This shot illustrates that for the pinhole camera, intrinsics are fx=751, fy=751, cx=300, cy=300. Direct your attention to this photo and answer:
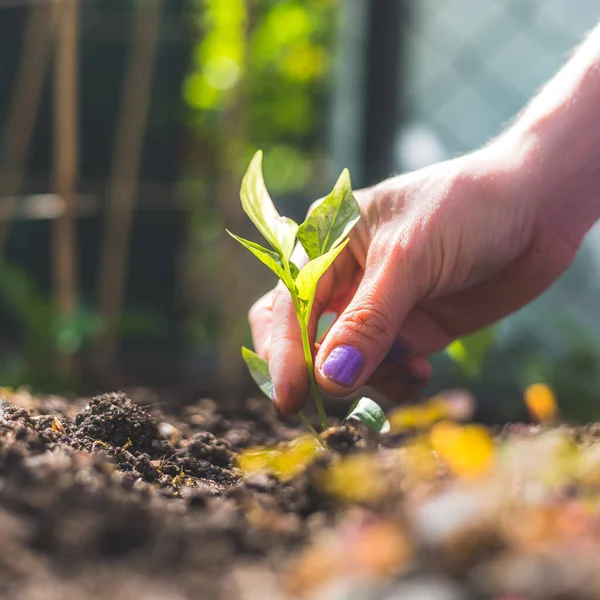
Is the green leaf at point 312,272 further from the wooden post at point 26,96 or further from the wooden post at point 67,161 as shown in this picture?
the wooden post at point 26,96

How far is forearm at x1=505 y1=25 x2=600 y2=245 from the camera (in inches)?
51.6

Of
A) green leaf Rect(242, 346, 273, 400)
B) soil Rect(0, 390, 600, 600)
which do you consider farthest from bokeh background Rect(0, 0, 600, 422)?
soil Rect(0, 390, 600, 600)

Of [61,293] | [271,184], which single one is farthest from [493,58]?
[271,184]

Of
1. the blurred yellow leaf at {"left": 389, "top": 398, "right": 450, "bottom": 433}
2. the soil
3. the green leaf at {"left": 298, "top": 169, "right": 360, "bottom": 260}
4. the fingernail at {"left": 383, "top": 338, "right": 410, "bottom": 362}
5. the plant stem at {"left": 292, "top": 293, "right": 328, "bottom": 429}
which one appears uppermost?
the fingernail at {"left": 383, "top": 338, "right": 410, "bottom": 362}

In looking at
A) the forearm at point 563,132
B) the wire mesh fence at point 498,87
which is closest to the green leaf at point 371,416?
the forearm at point 563,132

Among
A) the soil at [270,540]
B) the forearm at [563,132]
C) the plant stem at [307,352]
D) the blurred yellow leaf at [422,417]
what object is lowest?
the soil at [270,540]

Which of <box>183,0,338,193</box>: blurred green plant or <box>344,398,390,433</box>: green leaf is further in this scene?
<box>183,0,338,193</box>: blurred green plant

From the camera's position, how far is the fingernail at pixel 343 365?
3.43 feet

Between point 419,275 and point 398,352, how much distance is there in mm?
272

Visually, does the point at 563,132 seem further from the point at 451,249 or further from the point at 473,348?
the point at 473,348

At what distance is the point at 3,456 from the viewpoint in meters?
0.76

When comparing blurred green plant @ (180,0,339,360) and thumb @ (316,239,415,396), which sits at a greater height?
blurred green plant @ (180,0,339,360)

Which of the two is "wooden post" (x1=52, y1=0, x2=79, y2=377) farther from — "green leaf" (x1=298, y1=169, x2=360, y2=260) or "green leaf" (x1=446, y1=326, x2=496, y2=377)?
"green leaf" (x1=298, y1=169, x2=360, y2=260)

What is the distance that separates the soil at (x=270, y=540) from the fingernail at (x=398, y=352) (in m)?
0.54
